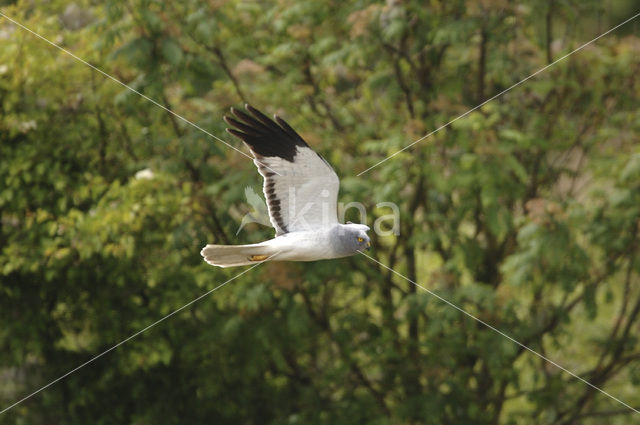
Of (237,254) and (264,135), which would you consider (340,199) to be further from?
(237,254)

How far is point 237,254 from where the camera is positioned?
3357mm

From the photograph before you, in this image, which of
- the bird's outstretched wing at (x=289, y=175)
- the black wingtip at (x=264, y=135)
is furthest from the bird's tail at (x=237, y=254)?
the black wingtip at (x=264, y=135)

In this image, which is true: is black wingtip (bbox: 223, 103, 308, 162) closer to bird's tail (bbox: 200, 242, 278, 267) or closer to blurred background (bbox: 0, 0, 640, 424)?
bird's tail (bbox: 200, 242, 278, 267)

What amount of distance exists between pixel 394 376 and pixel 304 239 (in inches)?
183

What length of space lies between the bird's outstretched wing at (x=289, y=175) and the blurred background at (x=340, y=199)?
1.99 meters

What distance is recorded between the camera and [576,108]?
7.34 metres

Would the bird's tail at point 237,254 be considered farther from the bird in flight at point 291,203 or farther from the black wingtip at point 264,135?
the black wingtip at point 264,135

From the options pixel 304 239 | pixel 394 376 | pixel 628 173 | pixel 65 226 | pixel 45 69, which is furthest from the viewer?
pixel 394 376

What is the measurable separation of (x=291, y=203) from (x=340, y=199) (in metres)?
2.26

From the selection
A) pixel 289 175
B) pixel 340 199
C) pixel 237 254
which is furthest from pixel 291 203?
pixel 340 199

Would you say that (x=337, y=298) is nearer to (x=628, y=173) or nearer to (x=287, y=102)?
(x=287, y=102)

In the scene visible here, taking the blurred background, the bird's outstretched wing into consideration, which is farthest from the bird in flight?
the blurred background

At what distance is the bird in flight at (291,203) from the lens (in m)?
3.20

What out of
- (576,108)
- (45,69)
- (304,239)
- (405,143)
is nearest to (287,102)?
(405,143)
